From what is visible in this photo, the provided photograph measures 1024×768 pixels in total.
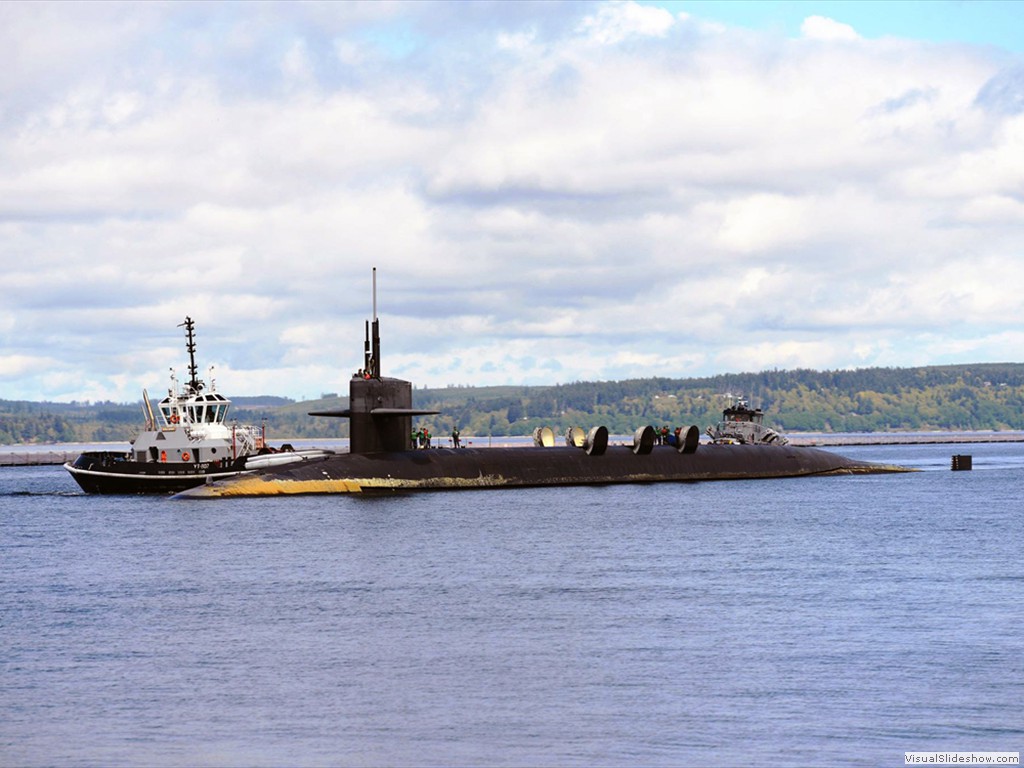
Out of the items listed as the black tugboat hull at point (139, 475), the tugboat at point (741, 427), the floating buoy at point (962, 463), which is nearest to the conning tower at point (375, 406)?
the black tugboat hull at point (139, 475)

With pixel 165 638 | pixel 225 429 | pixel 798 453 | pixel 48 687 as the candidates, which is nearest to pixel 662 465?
pixel 798 453

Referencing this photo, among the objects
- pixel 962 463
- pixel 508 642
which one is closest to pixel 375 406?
pixel 508 642

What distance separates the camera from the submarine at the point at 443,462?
73.4 meters

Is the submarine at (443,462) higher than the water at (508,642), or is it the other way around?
the submarine at (443,462)

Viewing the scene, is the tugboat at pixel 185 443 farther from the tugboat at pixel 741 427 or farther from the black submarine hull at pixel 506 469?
the tugboat at pixel 741 427

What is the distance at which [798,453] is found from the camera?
10138 cm

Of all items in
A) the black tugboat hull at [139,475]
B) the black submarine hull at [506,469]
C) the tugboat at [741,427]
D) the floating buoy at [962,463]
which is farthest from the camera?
the floating buoy at [962,463]

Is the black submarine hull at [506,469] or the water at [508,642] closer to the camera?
the water at [508,642]

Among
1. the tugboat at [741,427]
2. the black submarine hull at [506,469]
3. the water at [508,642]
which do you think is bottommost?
the water at [508,642]

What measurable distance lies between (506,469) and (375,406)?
10.3m

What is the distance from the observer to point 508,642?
31125mm

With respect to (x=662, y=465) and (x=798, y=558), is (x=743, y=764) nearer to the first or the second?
(x=798, y=558)

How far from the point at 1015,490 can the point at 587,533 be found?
44.4 meters

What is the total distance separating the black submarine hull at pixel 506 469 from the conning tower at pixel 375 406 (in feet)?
2.76
